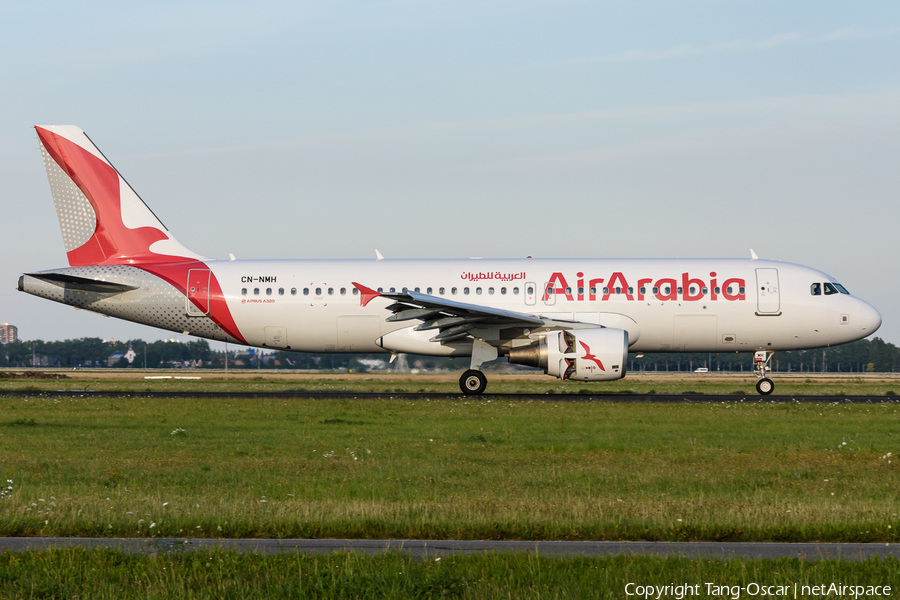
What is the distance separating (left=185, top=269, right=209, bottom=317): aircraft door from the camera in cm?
3212

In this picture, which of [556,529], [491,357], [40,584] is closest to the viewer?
[40,584]

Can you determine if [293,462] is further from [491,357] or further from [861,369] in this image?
[861,369]

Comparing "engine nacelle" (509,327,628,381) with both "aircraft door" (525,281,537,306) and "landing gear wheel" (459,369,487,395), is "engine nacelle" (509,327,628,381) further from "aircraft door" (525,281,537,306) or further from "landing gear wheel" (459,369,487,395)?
"landing gear wheel" (459,369,487,395)

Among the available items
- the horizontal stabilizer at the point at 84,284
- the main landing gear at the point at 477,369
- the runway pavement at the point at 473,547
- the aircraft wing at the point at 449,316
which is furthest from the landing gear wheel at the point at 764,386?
the runway pavement at the point at 473,547

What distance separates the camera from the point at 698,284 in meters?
31.2

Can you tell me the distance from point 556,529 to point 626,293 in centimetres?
2105

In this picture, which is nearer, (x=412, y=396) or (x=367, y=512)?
(x=367, y=512)

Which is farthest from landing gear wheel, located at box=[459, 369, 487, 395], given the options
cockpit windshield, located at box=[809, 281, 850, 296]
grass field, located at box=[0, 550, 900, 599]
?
grass field, located at box=[0, 550, 900, 599]

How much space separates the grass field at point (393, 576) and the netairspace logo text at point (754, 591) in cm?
2

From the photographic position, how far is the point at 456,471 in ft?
50.1

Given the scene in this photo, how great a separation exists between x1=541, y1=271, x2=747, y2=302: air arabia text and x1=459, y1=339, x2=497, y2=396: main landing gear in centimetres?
254

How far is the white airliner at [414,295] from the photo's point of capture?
30953 millimetres

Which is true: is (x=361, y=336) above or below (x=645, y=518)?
above

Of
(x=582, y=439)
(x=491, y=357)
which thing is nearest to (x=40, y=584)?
(x=582, y=439)
